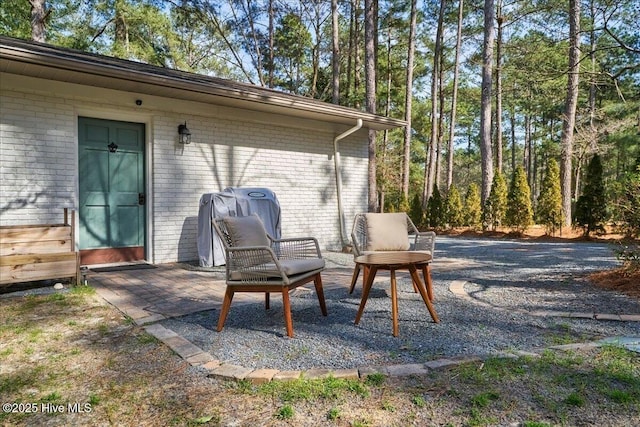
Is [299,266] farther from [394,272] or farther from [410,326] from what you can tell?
[410,326]

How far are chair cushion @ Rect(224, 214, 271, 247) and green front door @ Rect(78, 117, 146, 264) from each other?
3.10 metres

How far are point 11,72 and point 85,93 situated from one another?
2.47 feet

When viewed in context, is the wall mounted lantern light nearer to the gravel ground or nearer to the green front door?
the green front door

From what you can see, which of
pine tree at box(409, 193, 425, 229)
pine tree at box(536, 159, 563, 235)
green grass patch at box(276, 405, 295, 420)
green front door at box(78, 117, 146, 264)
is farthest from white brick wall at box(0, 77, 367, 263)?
pine tree at box(409, 193, 425, 229)

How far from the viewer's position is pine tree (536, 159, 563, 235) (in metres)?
10.3

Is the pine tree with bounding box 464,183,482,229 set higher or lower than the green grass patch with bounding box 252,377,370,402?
higher

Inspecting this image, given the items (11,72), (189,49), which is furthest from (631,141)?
(11,72)

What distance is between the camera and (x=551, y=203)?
10.3 metres

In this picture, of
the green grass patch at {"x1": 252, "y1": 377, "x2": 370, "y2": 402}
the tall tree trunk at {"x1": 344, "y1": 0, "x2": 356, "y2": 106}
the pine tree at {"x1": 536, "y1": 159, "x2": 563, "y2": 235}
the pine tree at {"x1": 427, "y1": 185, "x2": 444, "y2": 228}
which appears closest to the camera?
the green grass patch at {"x1": 252, "y1": 377, "x2": 370, "y2": 402}

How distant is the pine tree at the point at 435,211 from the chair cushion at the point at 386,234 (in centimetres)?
1053

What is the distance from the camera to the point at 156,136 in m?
5.71

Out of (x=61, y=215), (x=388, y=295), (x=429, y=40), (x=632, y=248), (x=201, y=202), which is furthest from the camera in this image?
(x=429, y=40)

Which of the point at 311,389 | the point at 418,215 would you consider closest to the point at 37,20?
the point at 311,389

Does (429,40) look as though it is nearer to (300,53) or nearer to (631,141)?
(300,53)
